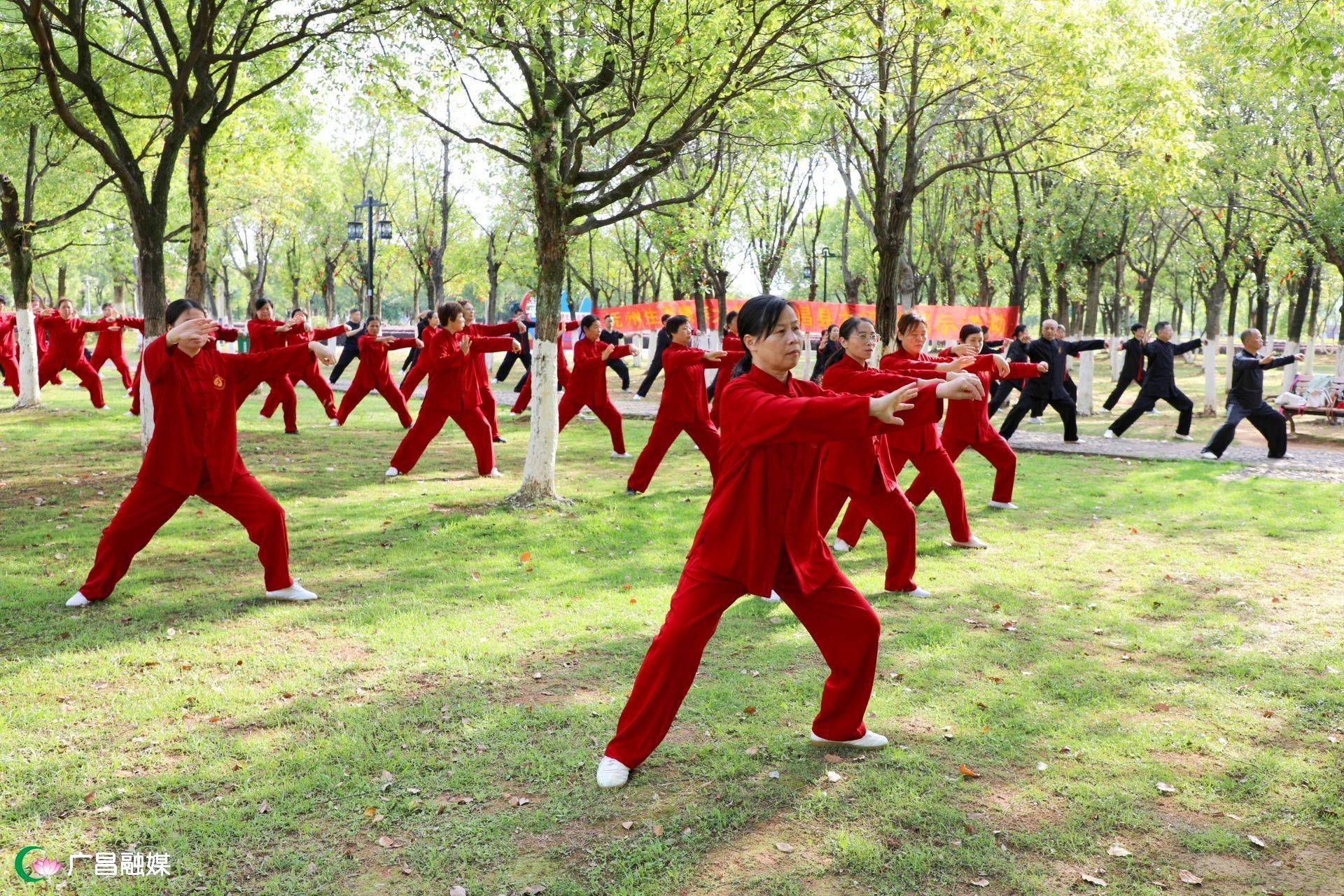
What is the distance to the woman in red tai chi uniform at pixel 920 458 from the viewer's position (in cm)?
740

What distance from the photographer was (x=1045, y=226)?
25781 mm

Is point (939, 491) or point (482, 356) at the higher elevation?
point (482, 356)

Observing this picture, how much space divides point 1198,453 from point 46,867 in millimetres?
14720

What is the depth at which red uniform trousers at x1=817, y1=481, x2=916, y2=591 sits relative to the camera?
6777 mm

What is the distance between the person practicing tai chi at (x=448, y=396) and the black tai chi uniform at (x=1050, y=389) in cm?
761

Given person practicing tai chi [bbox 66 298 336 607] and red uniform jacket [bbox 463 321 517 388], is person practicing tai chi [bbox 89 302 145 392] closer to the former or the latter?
red uniform jacket [bbox 463 321 517 388]

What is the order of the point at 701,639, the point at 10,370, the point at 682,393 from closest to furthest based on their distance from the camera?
the point at 701,639 < the point at 682,393 < the point at 10,370

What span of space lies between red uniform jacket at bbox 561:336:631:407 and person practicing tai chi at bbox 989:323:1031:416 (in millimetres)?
6652

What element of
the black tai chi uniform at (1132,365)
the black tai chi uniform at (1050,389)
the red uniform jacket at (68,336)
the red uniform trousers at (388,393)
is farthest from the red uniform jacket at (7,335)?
the black tai chi uniform at (1132,365)

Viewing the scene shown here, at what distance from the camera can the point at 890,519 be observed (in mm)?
6820

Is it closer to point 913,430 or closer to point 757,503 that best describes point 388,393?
point 913,430

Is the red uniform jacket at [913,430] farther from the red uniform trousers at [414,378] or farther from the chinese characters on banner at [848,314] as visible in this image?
the chinese characters on banner at [848,314]

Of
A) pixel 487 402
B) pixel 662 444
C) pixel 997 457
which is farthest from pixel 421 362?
pixel 997 457

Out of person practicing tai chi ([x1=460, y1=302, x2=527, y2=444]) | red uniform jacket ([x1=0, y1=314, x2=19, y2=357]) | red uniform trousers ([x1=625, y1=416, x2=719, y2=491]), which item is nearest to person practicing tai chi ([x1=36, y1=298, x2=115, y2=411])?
red uniform jacket ([x1=0, y1=314, x2=19, y2=357])
